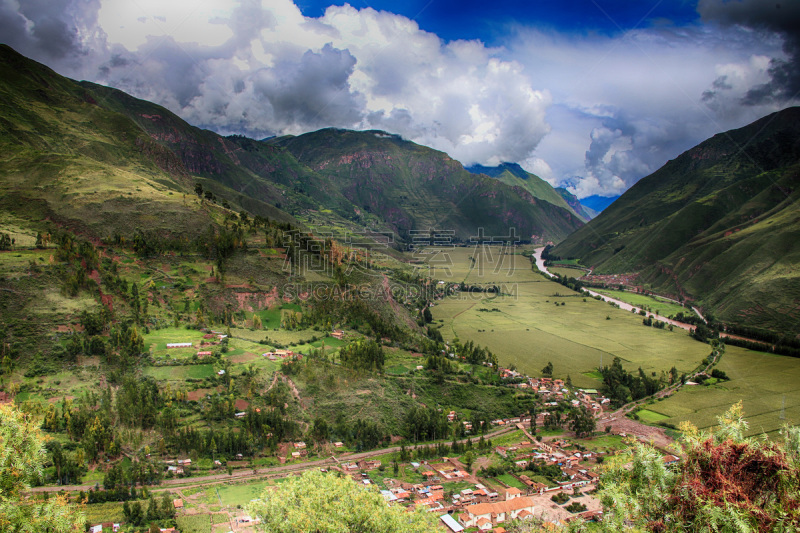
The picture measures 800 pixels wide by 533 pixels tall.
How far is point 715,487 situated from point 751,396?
69.4m

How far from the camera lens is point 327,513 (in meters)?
24.8

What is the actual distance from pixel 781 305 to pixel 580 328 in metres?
42.4

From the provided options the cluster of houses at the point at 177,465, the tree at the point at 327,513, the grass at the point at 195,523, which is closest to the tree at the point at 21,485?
the tree at the point at 327,513

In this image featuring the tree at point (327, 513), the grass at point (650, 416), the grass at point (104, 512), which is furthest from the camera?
the grass at point (650, 416)

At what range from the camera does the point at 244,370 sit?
62844 millimetres

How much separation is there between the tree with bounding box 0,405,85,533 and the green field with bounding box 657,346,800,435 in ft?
231

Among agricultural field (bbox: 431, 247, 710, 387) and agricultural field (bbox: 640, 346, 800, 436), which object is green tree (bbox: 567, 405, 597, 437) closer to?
agricultural field (bbox: 640, 346, 800, 436)

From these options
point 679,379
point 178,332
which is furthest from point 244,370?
point 679,379

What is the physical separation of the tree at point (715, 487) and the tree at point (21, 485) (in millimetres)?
25548

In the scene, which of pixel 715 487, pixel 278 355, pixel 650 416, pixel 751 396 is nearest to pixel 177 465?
pixel 278 355

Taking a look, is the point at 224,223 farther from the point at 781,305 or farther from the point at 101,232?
the point at 781,305

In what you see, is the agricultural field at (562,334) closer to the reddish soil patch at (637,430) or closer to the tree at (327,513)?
the reddish soil patch at (637,430)

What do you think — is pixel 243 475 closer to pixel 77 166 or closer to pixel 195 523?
pixel 195 523

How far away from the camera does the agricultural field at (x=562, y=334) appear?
287ft
